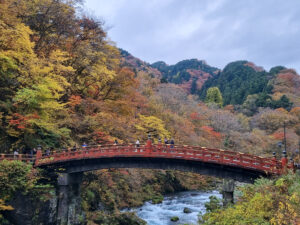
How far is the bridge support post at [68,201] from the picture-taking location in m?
20.1

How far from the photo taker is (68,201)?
20.7 metres

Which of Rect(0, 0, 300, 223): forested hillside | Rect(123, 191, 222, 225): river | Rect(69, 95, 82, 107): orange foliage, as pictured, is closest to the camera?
Rect(0, 0, 300, 223): forested hillside

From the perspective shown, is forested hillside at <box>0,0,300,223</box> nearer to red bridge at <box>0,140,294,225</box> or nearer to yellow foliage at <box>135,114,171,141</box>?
yellow foliage at <box>135,114,171,141</box>

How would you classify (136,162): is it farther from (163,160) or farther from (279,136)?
(279,136)

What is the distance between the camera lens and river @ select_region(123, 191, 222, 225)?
80.8 ft

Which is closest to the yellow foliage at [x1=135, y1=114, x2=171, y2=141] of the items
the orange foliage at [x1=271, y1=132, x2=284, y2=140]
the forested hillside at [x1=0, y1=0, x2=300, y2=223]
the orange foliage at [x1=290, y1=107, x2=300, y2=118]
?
the forested hillside at [x1=0, y1=0, x2=300, y2=223]

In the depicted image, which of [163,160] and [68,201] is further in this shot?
[68,201]

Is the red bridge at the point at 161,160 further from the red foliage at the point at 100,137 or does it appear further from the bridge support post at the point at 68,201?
the red foliage at the point at 100,137

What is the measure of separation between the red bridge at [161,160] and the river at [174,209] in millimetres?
7630

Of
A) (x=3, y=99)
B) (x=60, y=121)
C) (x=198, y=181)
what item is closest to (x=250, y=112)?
(x=198, y=181)

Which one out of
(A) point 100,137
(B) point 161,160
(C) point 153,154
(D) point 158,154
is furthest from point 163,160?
(A) point 100,137

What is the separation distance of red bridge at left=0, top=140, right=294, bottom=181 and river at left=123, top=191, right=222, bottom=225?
763 cm

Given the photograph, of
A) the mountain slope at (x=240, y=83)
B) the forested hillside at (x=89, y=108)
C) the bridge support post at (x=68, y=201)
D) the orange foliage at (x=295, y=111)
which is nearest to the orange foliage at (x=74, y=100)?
the forested hillside at (x=89, y=108)

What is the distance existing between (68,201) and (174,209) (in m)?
12.5
